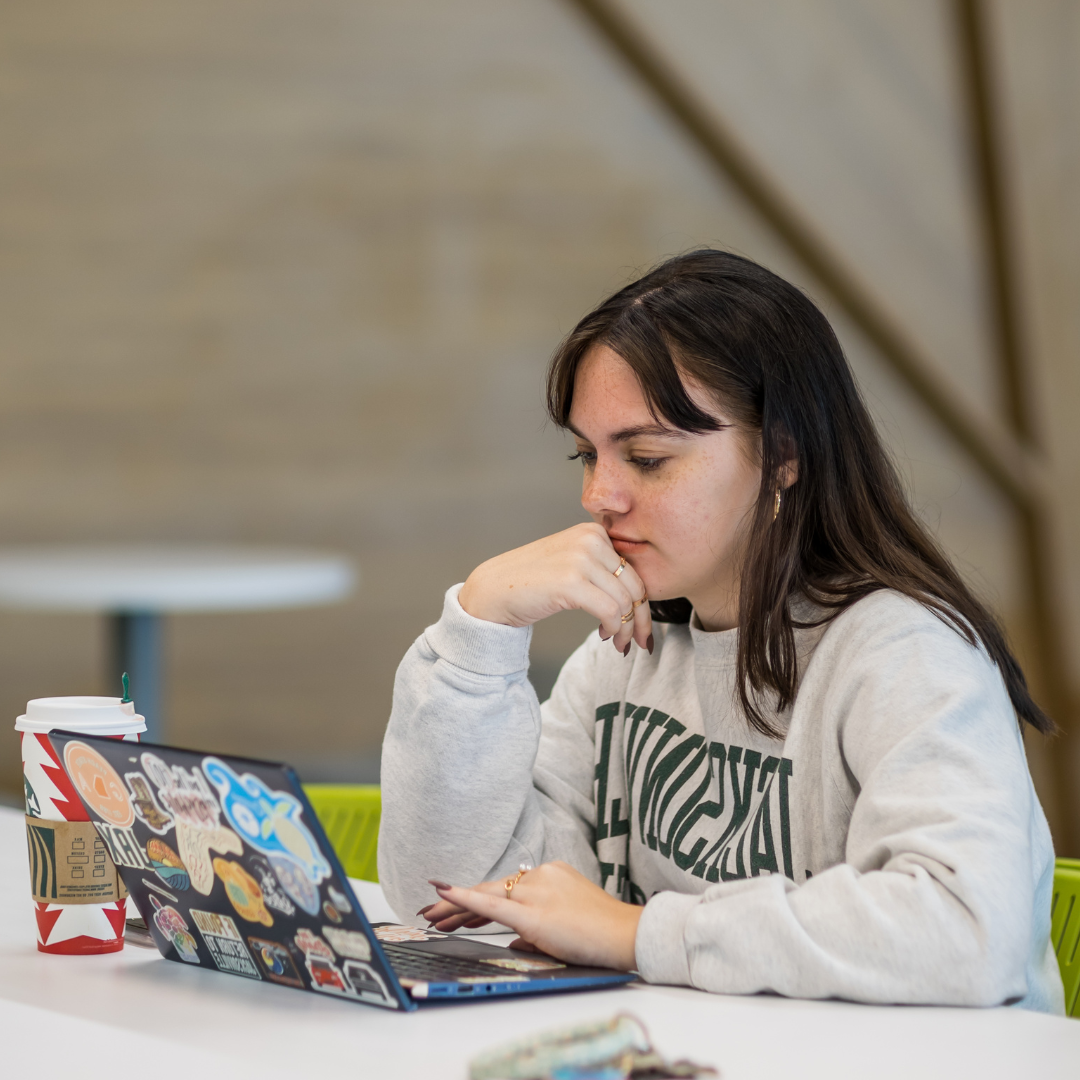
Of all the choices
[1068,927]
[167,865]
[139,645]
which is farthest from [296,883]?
[139,645]

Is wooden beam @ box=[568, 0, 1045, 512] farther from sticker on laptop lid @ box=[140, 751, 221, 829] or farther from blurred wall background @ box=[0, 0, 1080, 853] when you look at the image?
sticker on laptop lid @ box=[140, 751, 221, 829]

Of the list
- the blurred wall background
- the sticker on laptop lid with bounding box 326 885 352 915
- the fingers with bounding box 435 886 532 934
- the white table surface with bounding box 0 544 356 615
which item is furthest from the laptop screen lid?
the blurred wall background

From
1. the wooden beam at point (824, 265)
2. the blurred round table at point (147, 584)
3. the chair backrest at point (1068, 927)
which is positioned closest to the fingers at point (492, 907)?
the chair backrest at point (1068, 927)

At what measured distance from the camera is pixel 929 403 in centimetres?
338

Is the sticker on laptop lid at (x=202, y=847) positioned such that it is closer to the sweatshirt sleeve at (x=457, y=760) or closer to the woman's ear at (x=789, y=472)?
the sweatshirt sleeve at (x=457, y=760)

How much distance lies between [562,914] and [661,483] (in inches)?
15.8

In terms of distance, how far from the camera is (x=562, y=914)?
916 millimetres

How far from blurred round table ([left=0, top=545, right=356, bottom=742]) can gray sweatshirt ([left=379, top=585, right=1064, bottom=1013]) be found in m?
1.41

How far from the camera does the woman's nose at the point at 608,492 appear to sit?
3.80 feet

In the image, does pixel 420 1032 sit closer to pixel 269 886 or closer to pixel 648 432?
pixel 269 886

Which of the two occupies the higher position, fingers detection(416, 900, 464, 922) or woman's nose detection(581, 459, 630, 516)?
woman's nose detection(581, 459, 630, 516)

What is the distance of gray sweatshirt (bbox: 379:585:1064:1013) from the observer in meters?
0.83

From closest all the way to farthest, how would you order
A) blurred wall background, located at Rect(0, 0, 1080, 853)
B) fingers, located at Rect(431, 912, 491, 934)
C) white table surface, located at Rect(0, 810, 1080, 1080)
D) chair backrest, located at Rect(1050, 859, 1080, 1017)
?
white table surface, located at Rect(0, 810, 1080, 1080) → fingers, located at Rect(431, 912, 491, 934) → chair backrest, located at Rect(1050, 859, 1080, 1017) → blurred wall background, located at Rect(0, 0, 1080, 853)

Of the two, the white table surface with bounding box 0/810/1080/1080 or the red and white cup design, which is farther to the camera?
the red and white cup design
